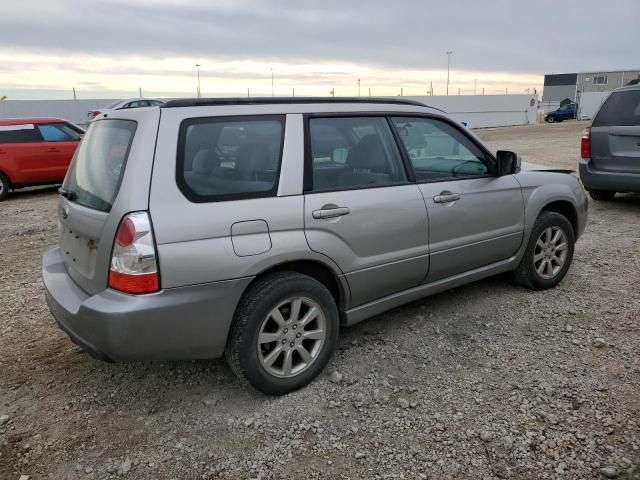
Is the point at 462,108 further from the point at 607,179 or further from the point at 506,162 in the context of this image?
the point at 506,162

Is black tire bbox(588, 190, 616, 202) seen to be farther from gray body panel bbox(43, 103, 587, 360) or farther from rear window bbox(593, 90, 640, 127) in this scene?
gray body panel bbox(43, 103, 587, 360)

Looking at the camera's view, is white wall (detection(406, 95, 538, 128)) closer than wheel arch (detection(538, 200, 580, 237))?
No

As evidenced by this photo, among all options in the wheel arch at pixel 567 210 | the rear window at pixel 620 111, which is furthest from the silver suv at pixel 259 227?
the rear window at pixel 620 111

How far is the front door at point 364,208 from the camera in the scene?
3.20 m

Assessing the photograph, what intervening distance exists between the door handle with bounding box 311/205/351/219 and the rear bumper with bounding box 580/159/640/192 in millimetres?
5784

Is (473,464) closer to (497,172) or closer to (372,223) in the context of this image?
(372,223)

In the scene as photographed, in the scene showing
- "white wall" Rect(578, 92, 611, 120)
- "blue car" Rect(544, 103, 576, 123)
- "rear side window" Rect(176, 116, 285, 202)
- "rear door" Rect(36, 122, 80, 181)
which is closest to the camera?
"rear side window" Rect(176, 116, 285, 202)

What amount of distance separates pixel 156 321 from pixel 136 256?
34 centimetres

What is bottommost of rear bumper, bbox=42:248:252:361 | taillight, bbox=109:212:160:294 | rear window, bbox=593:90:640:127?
rear bumper, bbox=42:248:252:361

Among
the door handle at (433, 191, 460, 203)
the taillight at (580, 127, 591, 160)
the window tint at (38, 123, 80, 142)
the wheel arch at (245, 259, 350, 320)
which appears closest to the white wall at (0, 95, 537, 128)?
the window tint at (38, 123, 80, 142)

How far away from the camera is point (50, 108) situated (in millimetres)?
28766

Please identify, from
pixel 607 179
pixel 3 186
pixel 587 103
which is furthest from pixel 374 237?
pixel 587 103

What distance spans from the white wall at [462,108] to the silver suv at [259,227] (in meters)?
24.4

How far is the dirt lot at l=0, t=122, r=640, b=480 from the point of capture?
2633 millimetres
